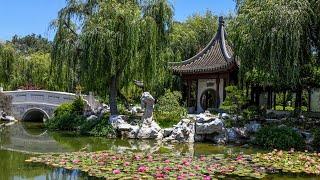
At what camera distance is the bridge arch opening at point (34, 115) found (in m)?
22.7

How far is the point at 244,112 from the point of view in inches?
625

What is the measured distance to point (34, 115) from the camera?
977 inches

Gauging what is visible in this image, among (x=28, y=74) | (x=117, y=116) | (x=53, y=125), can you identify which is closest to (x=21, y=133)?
(x=53, y=125)

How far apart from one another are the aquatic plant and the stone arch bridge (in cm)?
1167

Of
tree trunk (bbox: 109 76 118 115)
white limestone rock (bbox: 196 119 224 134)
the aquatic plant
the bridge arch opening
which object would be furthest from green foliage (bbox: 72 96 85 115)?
the aquatic plant

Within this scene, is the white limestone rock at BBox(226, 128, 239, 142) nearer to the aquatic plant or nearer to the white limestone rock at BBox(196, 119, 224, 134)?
the white limestone rock at BBox(196, 119, 224, 134)

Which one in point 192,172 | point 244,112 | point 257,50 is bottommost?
point 192,172

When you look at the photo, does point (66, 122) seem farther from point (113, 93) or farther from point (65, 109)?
point (113, 93)

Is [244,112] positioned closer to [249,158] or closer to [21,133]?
[249,158]

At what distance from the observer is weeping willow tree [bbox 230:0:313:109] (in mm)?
13648

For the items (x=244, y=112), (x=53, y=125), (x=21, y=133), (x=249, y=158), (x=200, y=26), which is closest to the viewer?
(x=249, y=158)

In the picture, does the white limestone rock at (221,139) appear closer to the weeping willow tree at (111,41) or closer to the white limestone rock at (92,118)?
the weeping willow tree at (111,41)

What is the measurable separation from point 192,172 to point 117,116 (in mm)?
8537

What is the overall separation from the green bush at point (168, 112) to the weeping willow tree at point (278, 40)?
10.4 ft
